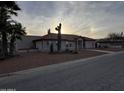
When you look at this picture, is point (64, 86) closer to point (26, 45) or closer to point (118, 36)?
point (26, 45)

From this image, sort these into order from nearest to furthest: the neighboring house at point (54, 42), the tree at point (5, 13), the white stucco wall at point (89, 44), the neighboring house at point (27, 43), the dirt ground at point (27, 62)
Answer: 1. the dirt ground at point (27, 62)
2. the tree at point (5, 13)
3. the neighboring house at point (54, 42)
4. the neighboring house at point (27, 43)
5. the white stucco wall at point (89, 44)

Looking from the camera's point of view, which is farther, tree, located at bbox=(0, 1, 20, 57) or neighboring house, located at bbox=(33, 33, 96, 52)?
neighboring house, located at bbox=(33, 33, 96, 52)

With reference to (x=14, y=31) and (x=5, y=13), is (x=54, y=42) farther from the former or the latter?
(x=5, y=13)

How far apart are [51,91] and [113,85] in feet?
9.21

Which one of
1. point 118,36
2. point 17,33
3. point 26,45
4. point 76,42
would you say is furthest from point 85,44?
point 118,36

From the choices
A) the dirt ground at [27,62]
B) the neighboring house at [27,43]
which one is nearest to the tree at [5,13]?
the dirt ground at [27,62]

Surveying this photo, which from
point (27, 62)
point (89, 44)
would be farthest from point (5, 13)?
point (89, 44)

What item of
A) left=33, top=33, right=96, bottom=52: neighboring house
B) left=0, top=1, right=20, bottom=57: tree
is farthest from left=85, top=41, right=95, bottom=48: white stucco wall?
left=0, top=1, right=20, bottom=57: tree

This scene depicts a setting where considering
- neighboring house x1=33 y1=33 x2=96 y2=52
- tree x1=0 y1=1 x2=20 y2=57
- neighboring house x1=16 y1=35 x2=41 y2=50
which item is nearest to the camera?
tree x1=0 y1=1 x2=20 y2=57

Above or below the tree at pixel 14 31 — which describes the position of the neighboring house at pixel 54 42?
below

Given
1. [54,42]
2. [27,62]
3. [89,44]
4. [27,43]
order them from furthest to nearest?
1. [89,44]
2. [27,43]
3. [54,42]
4. [27,62]

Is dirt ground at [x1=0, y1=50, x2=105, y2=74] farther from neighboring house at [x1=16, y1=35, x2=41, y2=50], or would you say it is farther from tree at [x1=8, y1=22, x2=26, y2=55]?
neighboring house at [x1=16, y1=35, x2=41, y2=50]

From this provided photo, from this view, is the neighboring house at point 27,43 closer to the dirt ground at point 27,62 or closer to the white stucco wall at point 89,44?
the white stucco wall at point 89,44

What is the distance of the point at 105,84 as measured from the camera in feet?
27.0
